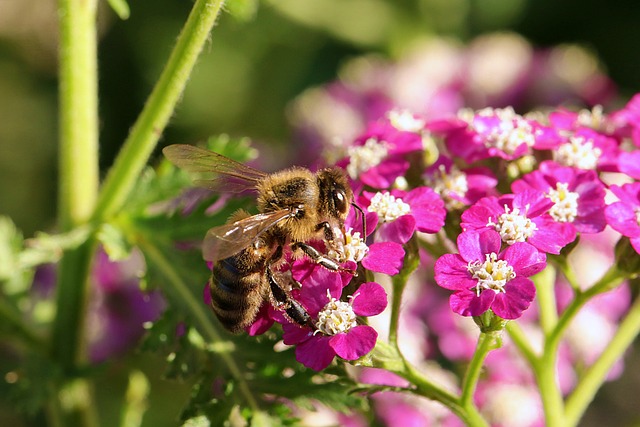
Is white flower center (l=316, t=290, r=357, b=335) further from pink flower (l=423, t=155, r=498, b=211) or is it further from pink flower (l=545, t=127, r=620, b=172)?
pink flower (l=545, t=127, r=620, b=172)

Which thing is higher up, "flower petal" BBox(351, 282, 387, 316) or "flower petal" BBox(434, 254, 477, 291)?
"flower petal" BBox(434, 254, 477, 291)

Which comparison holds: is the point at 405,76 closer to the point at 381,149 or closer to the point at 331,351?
the point at 381,149

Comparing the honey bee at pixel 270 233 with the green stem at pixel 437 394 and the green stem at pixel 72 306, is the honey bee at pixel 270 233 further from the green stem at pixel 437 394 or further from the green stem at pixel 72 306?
the green stem at pixel 72 306

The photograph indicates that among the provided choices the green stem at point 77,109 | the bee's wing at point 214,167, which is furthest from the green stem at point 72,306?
the bee's wing at point 214,167

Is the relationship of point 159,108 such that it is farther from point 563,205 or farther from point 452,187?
point 563,205

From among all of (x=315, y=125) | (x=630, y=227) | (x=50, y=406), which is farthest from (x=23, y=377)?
(x=315, y=125)

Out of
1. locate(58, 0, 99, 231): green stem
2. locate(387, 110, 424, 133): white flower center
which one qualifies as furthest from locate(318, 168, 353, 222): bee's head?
locate(58, 0, 99, 231): green stem
